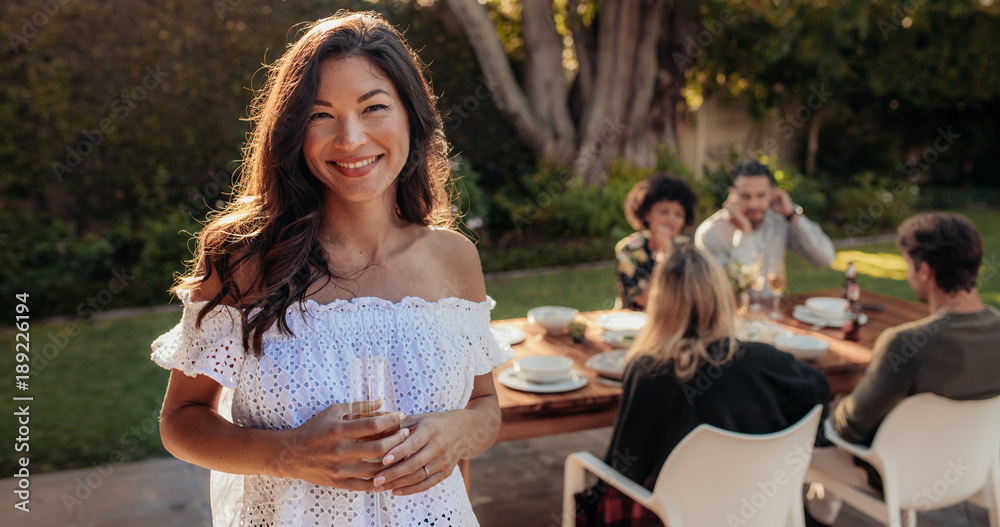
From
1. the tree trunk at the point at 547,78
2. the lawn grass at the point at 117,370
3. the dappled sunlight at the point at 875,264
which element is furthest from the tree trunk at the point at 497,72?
the dappled sunlight at the point at 875,264

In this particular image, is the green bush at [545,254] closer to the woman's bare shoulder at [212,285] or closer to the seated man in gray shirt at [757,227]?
the seated man in gray shirt at [757,227]

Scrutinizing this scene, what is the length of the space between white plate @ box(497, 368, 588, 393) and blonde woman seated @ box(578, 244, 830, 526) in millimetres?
231

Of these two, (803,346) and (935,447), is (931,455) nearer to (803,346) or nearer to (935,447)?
(935,447)

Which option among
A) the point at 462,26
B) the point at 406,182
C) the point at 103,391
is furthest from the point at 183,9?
the point at 406,182

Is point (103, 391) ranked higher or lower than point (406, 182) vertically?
lower

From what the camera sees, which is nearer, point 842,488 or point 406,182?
point 406,182

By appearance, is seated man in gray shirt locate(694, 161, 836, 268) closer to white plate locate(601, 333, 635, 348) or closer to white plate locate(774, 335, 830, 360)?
white plate locate(774, 335, 830, 360)

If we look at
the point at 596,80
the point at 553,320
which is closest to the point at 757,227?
the point at 553,320

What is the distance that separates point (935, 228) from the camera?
287 centimetres

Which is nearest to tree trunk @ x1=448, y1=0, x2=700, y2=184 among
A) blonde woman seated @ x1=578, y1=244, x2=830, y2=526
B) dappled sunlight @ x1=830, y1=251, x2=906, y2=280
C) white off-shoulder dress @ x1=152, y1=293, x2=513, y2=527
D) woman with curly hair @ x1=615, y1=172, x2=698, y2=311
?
dappled sunlight @ x1=830, y1=251, x2=906, y2=280

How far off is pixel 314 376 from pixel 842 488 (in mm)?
2446

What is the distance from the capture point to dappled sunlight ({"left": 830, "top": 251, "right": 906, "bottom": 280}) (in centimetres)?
879

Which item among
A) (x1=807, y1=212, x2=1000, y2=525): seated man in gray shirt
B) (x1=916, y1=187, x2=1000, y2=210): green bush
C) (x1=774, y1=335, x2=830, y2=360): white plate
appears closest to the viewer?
(x1=807, y1=212, x2=1000, y2=525): seated man in gray shirt

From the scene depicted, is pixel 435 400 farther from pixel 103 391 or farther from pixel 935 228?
pixel 103 391
